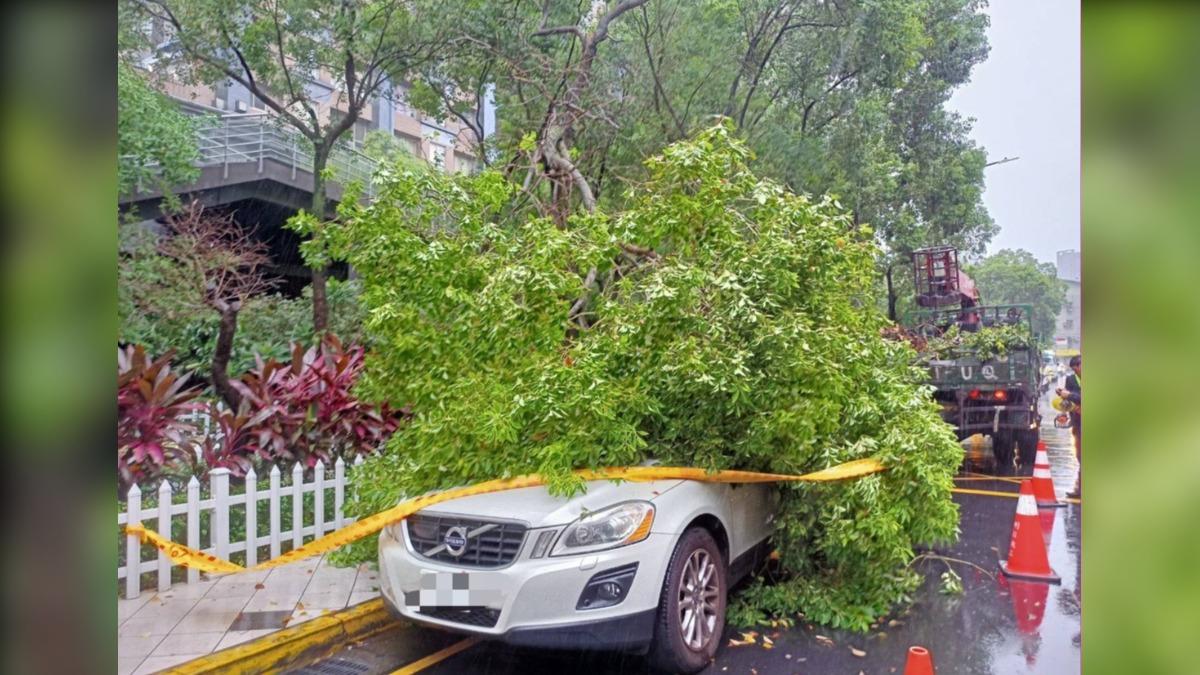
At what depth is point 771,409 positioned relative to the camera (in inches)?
97.0

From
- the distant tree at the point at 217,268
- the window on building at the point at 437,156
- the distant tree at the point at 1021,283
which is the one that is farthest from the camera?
the window on building at the point at 437,156

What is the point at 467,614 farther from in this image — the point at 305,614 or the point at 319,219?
the point at 319,219

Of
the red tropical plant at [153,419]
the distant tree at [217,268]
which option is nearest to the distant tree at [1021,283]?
the red tropical plant at [153,419]

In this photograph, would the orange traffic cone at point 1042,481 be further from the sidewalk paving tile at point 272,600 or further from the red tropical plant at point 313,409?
the sidewalk paving tile at point 272,600

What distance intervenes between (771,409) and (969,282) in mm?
742

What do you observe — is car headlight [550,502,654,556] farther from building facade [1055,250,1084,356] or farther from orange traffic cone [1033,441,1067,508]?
building facade [1055,250,1084,356]

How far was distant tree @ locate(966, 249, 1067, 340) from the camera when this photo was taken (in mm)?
1527

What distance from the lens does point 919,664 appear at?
1.85m

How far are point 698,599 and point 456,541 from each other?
84 cm

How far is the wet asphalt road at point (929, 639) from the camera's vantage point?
1943mm

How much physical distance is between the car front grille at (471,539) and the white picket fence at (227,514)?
1.52 ft

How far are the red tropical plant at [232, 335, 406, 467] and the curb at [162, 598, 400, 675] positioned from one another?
0.62 metres
